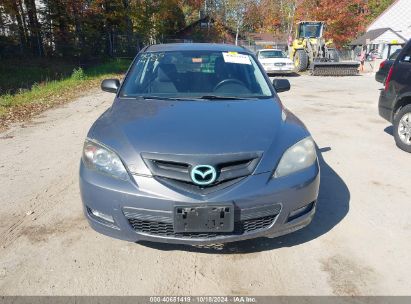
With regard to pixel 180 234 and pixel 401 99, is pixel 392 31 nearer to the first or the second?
pixel 401 99

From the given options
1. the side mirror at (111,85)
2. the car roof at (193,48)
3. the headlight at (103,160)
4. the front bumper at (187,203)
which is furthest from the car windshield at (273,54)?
the headlight at (103,160)

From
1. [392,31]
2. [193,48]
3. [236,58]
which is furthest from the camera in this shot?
[392,31]

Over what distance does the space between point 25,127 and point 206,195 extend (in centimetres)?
607

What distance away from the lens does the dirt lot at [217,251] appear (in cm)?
257

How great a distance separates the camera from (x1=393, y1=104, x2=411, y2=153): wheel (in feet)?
18.4

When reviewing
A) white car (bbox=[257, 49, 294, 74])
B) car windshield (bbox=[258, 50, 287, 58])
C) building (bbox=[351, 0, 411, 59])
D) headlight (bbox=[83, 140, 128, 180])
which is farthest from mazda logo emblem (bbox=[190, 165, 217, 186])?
building (bbox=[351, 0, 411, 59])

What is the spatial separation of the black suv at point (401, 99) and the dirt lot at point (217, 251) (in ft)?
3.36

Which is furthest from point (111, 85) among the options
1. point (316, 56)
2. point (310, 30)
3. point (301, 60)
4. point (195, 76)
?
point (310, 30)

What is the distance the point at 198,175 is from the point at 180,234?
46cm

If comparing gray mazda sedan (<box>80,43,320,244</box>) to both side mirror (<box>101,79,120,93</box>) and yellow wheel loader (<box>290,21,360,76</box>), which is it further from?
yellow wheel loader (<box>290,21,360,76</box>)

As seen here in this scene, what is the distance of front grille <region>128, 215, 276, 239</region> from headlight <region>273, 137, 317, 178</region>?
1.17 feet

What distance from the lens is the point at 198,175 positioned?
2438mm

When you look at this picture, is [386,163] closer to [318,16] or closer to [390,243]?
[390,243]

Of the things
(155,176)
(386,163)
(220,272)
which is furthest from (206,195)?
(386,163)
